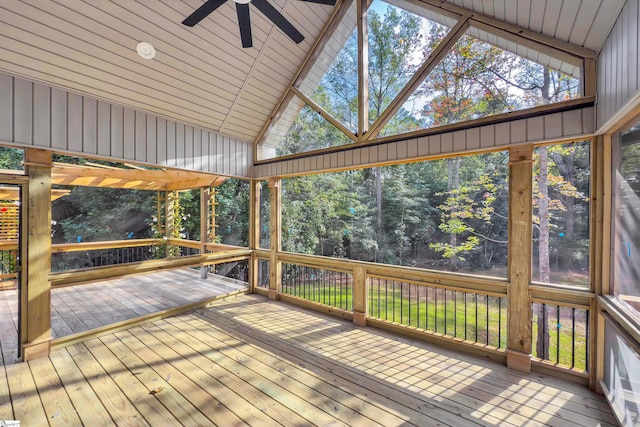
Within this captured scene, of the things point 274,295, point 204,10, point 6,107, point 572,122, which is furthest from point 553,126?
point 6,107

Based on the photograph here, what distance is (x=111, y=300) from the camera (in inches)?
197

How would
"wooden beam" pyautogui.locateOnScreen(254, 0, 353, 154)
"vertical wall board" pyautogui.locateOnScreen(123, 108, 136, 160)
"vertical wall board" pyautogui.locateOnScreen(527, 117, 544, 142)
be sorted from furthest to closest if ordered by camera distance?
"wooden beam" pyautogui.locateOnScreen(254, 0, 353, 154) < "vertical wall board" pyautogui.locateOnScreen(123, 108, 136, 160) < "vertical wall board" pyautogui.locateOnScreen(527, 117, 544, 142)

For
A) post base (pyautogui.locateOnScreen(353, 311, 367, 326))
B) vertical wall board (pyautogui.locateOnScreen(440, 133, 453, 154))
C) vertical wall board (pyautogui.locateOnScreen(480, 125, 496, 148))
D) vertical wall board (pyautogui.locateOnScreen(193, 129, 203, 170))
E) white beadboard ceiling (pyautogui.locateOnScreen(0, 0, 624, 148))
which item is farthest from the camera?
vertical wall board (pyautogui.locateOnScreen(193, 129, 203, 170))

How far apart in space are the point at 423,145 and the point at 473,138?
1.83 feet

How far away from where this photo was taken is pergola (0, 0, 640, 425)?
2.40 metres

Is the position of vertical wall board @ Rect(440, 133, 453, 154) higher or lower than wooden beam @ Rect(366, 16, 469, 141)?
lower

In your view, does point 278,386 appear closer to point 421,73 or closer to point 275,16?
point 275,16

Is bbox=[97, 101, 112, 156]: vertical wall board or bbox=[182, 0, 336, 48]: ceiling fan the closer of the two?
bbox=[182, 0, 336, 48]: ceiling fan

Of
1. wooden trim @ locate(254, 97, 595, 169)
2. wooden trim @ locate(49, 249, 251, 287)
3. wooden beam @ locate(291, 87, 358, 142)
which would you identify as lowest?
wooden trim @ locate(49, 249, 251, 287)

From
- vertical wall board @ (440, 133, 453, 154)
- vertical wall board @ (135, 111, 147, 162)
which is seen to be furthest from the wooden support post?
vertical wall board @ (135, 111, 147, 162)

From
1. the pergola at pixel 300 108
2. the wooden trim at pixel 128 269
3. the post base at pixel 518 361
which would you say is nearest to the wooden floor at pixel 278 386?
the post base at pixel 518 361

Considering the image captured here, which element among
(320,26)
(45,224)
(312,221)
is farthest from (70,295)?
(320,26)

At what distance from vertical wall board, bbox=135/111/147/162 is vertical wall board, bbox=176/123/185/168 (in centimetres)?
47

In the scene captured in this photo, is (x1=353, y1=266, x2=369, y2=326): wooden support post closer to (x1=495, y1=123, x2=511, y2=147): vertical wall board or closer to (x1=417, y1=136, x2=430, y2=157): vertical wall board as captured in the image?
(x1=417, y1=136, x2=430, y2=157): vertical wall board
